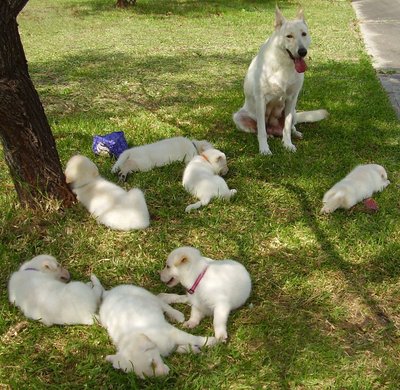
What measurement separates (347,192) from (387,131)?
2.39 meters

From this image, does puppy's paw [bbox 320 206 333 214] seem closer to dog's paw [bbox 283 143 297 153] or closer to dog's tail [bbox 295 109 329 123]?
dog's paw [bbox 283 143 297 153]

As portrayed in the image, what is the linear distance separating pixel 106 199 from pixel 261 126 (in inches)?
91.2

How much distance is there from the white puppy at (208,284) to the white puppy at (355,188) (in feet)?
4.68

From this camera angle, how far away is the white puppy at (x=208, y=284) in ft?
9.80

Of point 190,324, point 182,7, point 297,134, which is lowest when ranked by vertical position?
point 182,7

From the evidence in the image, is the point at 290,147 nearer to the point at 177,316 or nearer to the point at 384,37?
the point at 177,316

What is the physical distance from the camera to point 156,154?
4969 millimetres

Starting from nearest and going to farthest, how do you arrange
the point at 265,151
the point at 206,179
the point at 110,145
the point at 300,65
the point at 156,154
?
the point at 206,179
the point at 156,154
the point at 110,145
the point at 300,65
the point at 265,151

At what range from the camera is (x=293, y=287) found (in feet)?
11.1

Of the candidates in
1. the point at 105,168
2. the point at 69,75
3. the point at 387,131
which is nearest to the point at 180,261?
the point at 105,168

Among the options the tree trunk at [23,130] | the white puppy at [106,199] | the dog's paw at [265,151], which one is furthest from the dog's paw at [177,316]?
the dog's paw at [265,151]

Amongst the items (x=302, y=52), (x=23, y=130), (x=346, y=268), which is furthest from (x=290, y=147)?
(x=23, y=130)

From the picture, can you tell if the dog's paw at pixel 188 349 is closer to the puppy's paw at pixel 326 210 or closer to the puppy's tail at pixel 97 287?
the puppy's tail at pixel 97 287

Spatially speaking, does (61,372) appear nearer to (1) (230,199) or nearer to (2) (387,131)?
(1) (230,199)
